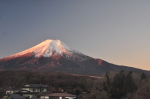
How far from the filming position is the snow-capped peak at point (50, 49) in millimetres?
139875

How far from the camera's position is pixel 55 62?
416 feet

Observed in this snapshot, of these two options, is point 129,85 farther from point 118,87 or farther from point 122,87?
point 118,87

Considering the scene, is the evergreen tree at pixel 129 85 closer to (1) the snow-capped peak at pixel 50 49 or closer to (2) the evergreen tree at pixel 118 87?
(2) the evergreen tree at pixel 118 87

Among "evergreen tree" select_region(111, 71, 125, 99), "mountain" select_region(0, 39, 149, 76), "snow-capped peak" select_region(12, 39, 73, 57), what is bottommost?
"evergreen tree" select_region(111, 71, 125, 99)

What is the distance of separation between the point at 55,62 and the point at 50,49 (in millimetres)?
19640

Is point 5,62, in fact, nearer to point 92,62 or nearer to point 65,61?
point 65,61

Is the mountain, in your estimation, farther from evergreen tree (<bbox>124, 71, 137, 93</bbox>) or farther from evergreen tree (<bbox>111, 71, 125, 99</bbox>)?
evergreen tree (<bbox>124, 71, 137, 93</bbox>)

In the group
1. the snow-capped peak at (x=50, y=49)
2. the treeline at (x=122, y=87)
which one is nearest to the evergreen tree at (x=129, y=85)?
the treeline at (x=122, y=87)

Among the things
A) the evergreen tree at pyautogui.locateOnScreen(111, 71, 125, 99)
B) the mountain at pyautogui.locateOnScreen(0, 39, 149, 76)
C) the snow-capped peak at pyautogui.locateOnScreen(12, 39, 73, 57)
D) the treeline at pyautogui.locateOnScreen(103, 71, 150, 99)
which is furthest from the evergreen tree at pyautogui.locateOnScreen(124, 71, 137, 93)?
the snow-capped peak at pyautogui.locateOnScreen(12, 39, 73, 57)

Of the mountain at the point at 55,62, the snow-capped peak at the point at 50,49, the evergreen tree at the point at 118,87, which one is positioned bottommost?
the evergreen tree at the point at 118,87

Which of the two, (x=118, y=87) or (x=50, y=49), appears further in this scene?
(x=50, y=49)

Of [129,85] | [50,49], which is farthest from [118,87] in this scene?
[50,49]

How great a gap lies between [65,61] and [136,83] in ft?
271

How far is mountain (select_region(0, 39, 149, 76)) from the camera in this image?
386ft
